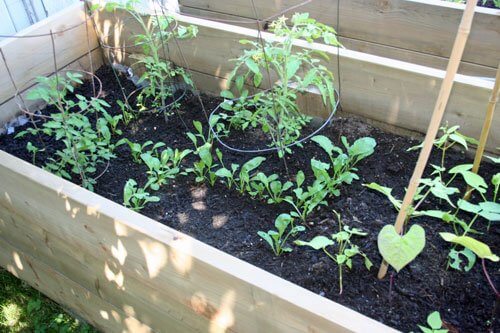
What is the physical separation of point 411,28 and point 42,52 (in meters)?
1.73

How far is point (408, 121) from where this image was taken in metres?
1.91

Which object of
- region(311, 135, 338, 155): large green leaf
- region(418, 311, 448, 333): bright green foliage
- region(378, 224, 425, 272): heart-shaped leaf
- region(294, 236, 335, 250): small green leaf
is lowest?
region(418, 311, 448, 333): bright green foliage

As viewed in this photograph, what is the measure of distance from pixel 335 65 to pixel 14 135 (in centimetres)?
144

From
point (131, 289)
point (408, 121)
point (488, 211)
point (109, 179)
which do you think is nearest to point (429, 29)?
point (408, 121)

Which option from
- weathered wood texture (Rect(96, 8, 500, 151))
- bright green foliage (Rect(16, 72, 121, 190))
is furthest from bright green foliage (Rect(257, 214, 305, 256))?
bright green foliage (Rect(16, 72, 121, 190))

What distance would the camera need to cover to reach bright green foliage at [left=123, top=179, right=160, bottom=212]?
5.82 feet

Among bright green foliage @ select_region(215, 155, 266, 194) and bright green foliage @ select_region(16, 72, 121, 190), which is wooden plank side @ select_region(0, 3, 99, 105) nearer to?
bright green foliage @ select_region(16, 72, 121, 190)

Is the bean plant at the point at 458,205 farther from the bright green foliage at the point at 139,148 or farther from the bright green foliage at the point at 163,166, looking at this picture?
the bright green foliage at the point at 139,148

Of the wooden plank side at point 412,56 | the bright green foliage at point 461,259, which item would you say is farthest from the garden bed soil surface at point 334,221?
the wooden plank side at point 412,56

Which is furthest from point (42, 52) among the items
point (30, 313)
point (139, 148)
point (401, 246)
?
point (401, 246)

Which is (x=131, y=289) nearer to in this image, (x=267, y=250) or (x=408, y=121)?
(x=267, y=250)

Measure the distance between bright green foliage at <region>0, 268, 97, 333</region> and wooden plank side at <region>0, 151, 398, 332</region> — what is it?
468 mm

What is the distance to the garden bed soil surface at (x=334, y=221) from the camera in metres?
1.40

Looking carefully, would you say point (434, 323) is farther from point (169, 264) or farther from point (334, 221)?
point (169, 264)
